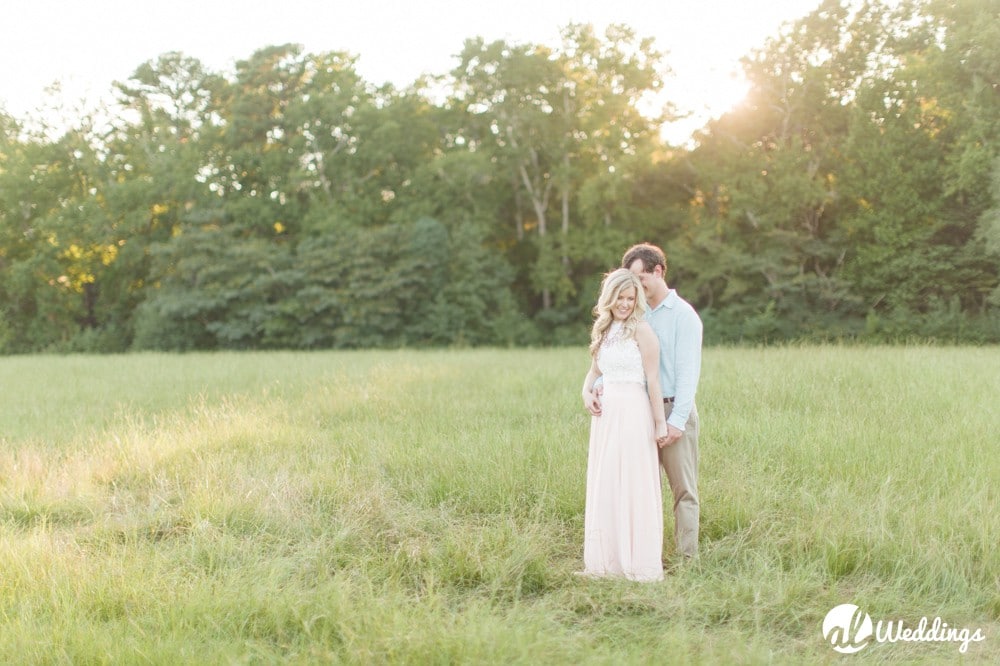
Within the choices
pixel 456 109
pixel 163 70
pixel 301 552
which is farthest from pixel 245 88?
pixel 301 552

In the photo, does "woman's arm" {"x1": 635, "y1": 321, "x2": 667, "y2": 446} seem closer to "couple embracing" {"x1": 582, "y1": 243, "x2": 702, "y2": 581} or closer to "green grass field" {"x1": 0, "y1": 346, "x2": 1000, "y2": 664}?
"couple embracing" {"x1": 582, "y1": 243, "x2": 702, "y2": 581}

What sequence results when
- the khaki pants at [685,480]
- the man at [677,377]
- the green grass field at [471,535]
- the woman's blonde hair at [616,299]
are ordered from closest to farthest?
the green grass field at [471,535] < the woman's blonde hair at [616,299] < the man at [677,377] < the khaki pants at [685,480]

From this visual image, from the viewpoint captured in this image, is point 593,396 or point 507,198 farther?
point 507,198

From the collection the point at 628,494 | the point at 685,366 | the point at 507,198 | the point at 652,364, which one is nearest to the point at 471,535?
the point at 628,494

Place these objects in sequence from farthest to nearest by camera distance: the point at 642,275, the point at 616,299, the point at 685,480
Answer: the point at 685,480, the point at 642,275, the point at 616,299

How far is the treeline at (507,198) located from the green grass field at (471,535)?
21.6 metres

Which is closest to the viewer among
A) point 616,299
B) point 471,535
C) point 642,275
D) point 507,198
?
point 616,299

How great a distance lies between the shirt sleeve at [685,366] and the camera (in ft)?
17.4

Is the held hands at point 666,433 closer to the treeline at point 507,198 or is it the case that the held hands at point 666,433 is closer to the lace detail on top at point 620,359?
the lace detail on top at point 620,359

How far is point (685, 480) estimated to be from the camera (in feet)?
18.1

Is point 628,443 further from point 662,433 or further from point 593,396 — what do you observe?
point 593,396

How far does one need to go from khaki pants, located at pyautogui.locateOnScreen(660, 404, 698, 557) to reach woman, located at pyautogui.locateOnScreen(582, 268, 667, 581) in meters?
0.20

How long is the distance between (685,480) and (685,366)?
0.79 metres

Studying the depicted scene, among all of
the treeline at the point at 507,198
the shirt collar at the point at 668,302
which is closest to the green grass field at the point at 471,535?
the shirt collar at the point at 668,302
